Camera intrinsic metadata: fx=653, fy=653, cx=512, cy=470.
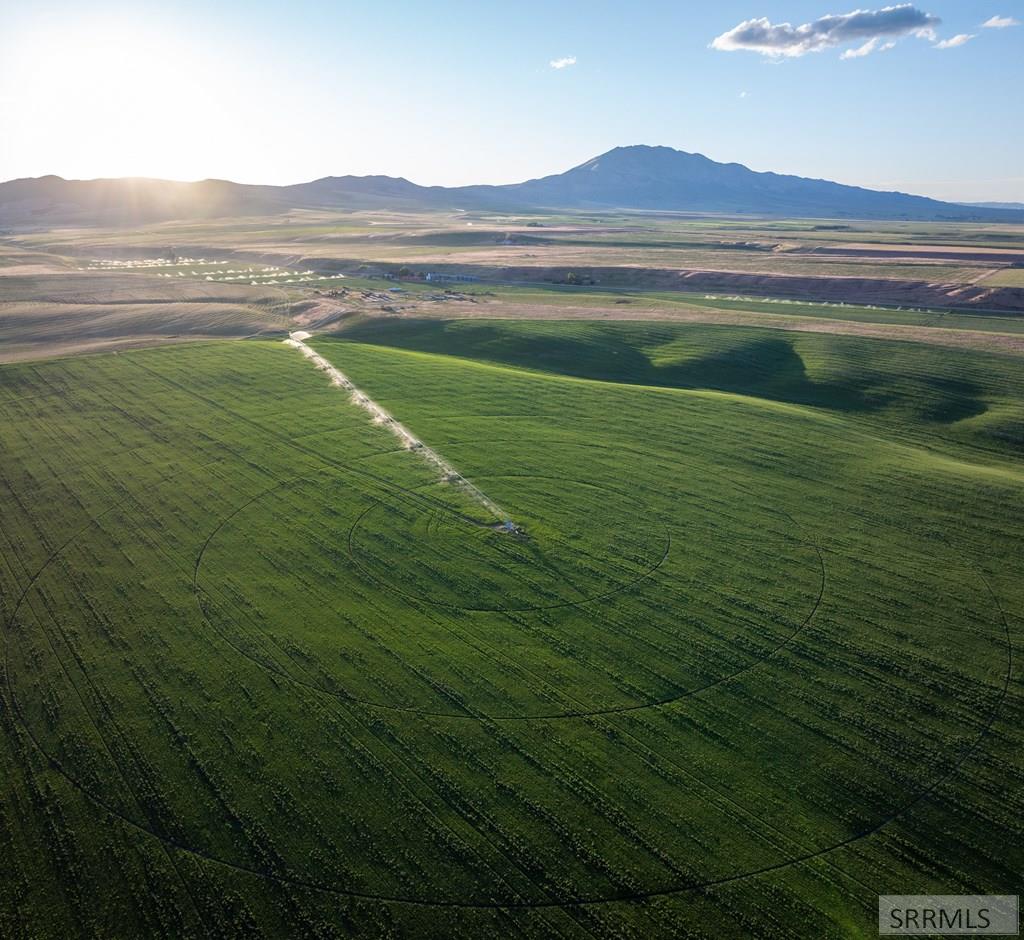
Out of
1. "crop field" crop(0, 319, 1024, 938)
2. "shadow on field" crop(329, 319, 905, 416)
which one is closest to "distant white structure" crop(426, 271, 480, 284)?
"shadow on field" crop(329, 319, 905, 416)

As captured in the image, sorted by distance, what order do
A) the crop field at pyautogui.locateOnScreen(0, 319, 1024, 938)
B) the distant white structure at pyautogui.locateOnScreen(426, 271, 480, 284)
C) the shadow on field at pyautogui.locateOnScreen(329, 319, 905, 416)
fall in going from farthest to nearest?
the distant white structure at pyautogui.locateOnScreen(426, 271, 480, 284) → the shadow on field at pyautogui.locateOnScreen(329, 319, 905, 416) → the crop field at pyautogui.locateOnScreen(0, 319, 1024, 938)

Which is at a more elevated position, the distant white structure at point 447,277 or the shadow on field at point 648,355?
the distant white structure at point 447,277

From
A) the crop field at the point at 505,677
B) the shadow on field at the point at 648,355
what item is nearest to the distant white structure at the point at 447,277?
the shadow on field at the point at 648,355

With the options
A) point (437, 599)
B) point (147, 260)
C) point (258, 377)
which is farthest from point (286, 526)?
point (147, 260)

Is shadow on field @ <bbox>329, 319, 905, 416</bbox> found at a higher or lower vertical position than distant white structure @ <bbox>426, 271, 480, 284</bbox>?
lower

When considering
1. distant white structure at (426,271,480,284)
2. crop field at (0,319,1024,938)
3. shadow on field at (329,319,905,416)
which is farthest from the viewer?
distant white structure at (426,271,480,284)

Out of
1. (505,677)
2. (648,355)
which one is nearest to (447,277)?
(648,355)

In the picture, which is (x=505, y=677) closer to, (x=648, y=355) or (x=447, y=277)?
(x=648, y=355)

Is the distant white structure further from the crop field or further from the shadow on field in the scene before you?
the crop field

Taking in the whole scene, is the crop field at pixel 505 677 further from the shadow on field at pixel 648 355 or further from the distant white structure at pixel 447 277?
the distant white structure at pixel 447 277

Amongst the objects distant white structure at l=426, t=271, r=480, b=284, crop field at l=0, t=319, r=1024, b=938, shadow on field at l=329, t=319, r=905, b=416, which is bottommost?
crop field at l=0, t=319, r=1024, b=938
